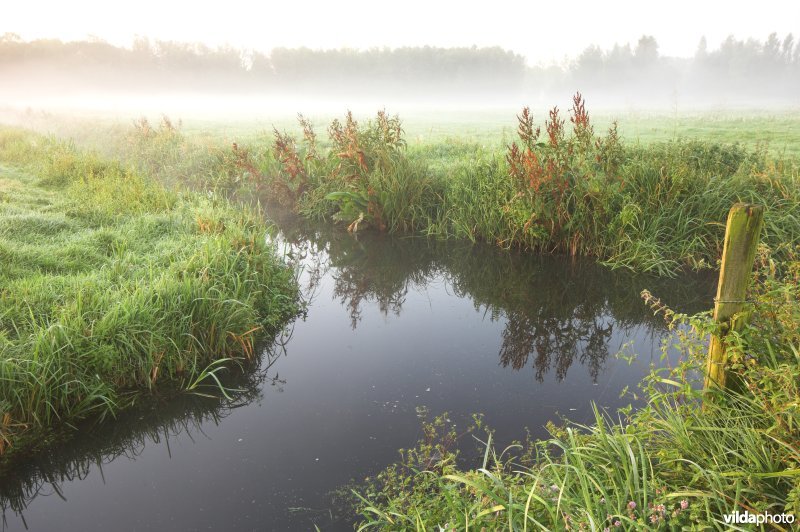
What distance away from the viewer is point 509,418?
12.8 ft

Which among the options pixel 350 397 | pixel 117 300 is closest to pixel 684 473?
pixel 350 397

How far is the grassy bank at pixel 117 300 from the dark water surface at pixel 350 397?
0.34 metres

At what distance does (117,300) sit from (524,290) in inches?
198

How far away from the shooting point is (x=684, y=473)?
7.82 ft

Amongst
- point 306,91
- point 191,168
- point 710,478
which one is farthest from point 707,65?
point 710,478

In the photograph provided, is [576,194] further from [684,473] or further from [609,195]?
[684,473]

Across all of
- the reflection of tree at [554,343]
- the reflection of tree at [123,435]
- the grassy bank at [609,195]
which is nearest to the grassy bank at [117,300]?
the reflection of tree at [123,435]

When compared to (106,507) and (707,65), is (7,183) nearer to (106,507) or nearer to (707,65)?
(106,507)

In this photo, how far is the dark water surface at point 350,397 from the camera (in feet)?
10.5

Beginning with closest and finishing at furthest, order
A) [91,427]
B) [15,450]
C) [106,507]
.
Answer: [106,507] → [15,450] → [91,427]

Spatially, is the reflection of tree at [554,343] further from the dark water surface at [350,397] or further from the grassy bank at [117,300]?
the grassy bank at [117,300]

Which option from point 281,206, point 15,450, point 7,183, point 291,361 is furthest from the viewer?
point 281,206

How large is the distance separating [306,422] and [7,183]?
997 cm

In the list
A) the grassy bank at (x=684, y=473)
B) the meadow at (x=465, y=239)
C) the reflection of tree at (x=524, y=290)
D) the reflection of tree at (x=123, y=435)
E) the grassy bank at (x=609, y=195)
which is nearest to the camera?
the grassy bank at (x=684, y=473)
